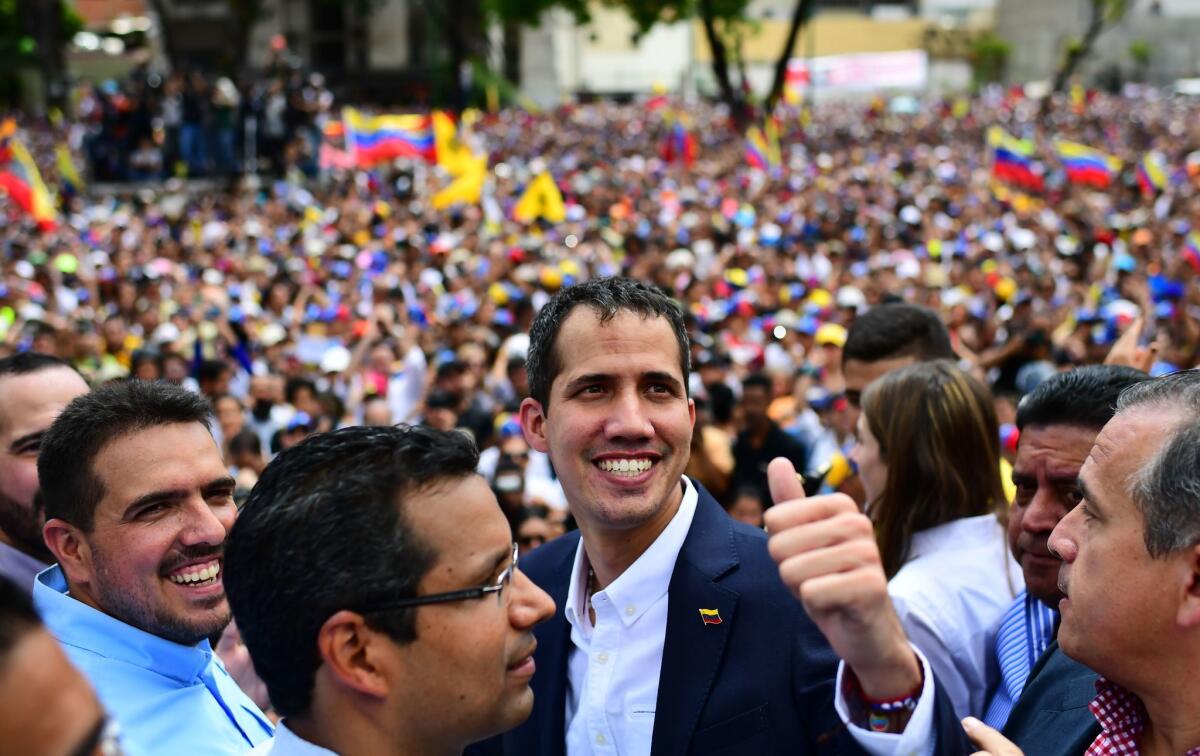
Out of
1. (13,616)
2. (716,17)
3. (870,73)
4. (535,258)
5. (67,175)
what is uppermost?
(716,17)

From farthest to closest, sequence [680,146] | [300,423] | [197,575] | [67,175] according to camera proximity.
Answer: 1. [680,146]
2. [67,175]
3. [300,423]
4. [197,575]

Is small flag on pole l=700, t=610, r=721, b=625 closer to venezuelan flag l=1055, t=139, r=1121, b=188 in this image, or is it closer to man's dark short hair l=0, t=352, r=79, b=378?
man's dark short hair l=0, t=352, r=79, b=378

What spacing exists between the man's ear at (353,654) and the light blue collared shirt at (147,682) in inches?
34.1

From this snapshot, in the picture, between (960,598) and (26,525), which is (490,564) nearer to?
(960,598)

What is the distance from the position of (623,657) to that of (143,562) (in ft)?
3.54

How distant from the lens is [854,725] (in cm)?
200

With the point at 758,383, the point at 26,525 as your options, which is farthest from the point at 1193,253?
the point at 26,525

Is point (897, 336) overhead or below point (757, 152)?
overhead

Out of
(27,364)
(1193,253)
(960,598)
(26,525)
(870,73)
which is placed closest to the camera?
(960,598)

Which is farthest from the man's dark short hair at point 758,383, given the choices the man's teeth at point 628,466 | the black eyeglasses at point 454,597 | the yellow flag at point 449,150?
the yellow flag at point 449,150

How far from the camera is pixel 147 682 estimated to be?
8.78 ft

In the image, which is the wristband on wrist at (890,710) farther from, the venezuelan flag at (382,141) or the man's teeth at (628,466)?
the venezuelan flag at (382,141)

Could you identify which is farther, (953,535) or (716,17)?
(716,17)

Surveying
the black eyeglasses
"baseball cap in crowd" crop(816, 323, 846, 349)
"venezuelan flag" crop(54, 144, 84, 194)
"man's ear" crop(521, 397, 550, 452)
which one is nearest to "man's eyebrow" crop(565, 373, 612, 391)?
"man's ear" crop(521, 397, 550, 452)
